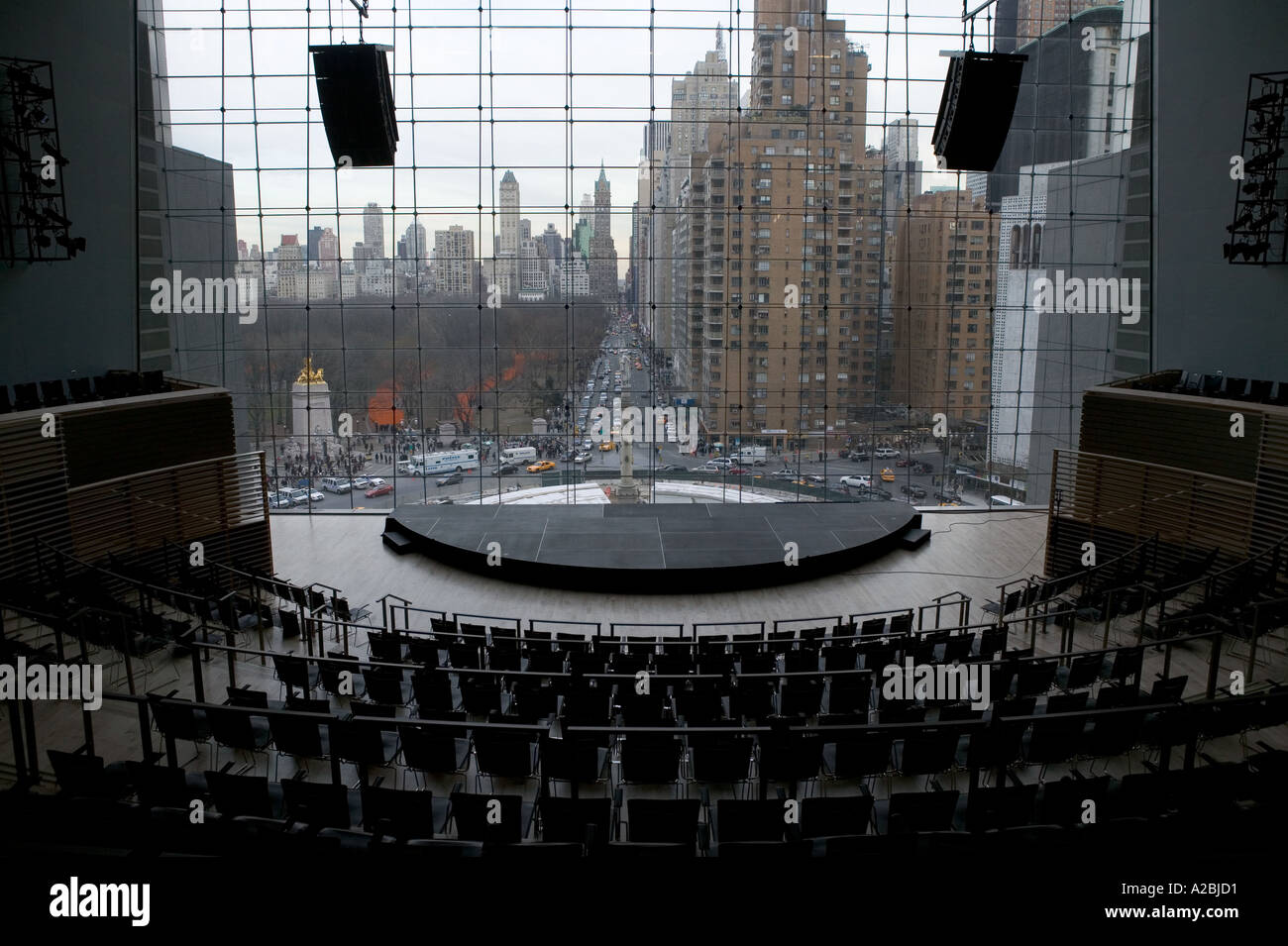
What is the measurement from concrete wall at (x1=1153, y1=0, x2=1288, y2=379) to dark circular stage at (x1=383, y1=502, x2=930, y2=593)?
4303mm

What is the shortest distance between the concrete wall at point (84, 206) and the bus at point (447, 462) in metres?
4.05

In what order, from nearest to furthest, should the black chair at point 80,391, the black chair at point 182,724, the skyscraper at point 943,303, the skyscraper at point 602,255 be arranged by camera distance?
the black chair at point 182,724 → the black chair at point 80,391 → the skyscraper at point 602,255 → the skyscraper at point 943,303

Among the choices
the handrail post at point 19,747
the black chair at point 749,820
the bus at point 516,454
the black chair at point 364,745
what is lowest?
the black chair at point 364,745

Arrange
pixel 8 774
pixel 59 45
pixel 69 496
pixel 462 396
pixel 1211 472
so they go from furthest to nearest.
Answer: pixel 462 396, pixel 59 45, pixel 1211 472, pixel 69 496, pixel 8 774

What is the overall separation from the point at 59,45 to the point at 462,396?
636 cm

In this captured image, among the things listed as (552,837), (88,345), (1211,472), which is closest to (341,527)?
(88,345)

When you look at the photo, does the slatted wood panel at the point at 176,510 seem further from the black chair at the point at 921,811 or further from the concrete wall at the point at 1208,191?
the concrete wall at the point at 1208,191

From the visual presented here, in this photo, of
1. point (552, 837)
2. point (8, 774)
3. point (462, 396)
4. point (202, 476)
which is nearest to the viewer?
point (552, 837)

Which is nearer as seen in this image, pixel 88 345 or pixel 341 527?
pixel 88 345

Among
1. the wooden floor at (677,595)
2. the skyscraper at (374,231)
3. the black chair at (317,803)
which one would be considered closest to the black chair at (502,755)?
the black chair at (317,803)

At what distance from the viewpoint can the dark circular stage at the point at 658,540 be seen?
9.80 metres

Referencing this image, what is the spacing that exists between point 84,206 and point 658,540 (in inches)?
324

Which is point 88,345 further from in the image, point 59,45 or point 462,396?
point 462,396

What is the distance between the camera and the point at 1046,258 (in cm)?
1345
